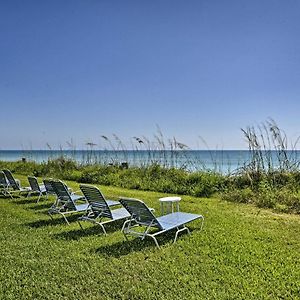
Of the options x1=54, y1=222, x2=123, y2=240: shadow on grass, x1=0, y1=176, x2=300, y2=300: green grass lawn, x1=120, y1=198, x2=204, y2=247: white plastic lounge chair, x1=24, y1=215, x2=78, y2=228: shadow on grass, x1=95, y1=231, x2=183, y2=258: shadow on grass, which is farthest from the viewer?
x1=24, y1=215, x2=78, y2=228: shadow on grass

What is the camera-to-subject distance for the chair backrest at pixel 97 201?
5.54 metres

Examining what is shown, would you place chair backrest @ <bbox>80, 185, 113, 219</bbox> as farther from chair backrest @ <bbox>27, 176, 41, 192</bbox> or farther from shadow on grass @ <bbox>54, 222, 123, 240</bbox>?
chair backrest @ <bbox>27, 176, 41, 192</bbox>

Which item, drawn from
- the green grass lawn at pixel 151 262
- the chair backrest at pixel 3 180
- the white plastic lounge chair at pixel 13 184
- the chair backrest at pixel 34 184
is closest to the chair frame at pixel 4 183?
the chair backrest at pixel 3 180

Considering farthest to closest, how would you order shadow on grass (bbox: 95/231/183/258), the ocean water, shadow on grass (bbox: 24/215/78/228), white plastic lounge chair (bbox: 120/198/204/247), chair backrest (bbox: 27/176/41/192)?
the ocean water → chair backrest (bbox: 27/176/41/192) → shadow on grass (bbox: 24/215/78/228) → white plastic lounge chair (bbox: 120/198/204/247) → shadow on grass (bbox: 95/231/183/258)

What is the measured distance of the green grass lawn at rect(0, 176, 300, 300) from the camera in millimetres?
3322

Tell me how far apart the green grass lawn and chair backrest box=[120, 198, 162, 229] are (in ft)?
1.02

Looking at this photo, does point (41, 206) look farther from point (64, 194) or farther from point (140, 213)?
point (140, 213)

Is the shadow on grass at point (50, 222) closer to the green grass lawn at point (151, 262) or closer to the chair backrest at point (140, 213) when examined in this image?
the green grass lawn at point (151, 262)

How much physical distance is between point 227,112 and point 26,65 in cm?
1053

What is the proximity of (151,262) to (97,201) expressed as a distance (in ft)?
6.18

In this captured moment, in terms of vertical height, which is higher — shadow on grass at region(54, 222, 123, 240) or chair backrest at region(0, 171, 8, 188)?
chair backrest at region(0, 171, 8, 188)

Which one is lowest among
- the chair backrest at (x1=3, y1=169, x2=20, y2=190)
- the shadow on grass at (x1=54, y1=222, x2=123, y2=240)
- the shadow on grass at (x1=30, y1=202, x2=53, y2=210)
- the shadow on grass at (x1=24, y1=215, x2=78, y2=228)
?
the shadow on grass at (x1=54, y1=222, x2=123, y2=240)

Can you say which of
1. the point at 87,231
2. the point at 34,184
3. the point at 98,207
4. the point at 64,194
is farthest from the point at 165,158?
the point at 87,231

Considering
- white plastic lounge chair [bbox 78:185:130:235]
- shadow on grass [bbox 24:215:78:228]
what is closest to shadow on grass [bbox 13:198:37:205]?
shadow on grass [bbox 24:215:78:228]
